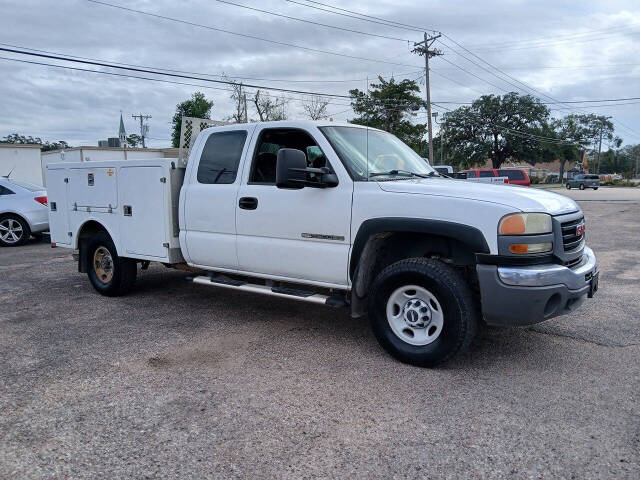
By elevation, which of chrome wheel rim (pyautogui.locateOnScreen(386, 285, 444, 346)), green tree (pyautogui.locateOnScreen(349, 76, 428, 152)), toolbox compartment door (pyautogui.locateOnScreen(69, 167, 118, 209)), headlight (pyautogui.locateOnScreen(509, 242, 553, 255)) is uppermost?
green tree (pyautogui.locateOnScreen(349, 76, 428, 152))

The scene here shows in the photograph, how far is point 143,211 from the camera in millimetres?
5883

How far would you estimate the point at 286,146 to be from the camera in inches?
204

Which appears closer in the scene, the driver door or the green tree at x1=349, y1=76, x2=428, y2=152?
the driver door

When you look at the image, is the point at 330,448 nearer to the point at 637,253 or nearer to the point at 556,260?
the point at 556,260

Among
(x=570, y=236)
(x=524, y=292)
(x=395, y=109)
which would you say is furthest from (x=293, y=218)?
(x=395, y=109)

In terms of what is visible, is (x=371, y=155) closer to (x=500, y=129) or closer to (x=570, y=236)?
(x=570, y=236)

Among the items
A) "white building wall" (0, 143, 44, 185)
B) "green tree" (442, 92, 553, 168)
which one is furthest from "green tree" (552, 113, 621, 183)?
"white building wall" (0, 143, 44, 185)

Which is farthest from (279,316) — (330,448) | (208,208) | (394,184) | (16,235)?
(16,235)

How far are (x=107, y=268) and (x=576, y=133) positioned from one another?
8512cm

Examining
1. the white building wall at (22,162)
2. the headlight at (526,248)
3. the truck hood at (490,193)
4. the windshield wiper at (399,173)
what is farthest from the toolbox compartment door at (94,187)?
the white building wall at (22,162)

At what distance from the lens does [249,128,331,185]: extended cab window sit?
4.99m

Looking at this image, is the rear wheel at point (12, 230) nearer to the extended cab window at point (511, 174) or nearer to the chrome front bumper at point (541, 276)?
the chrome front bumper at point (541, 276)

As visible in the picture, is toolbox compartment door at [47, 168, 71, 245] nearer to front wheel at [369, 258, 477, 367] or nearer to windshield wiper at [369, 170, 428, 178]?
windshield wiper at [369, 170, 428, 178]

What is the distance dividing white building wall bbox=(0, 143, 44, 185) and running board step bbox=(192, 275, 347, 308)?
74.0ft
